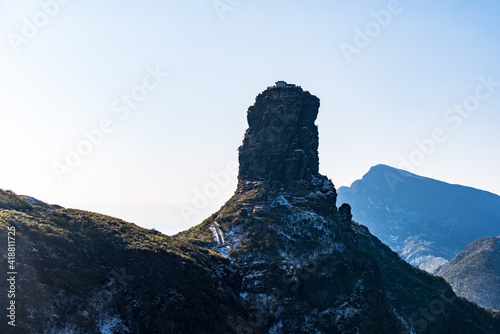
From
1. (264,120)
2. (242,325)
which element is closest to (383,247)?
(264,120)

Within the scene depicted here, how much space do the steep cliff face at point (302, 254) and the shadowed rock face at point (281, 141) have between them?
353 mm

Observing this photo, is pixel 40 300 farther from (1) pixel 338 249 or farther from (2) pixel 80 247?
(1) pixel 338 249

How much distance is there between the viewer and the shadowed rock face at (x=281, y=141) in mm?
130125

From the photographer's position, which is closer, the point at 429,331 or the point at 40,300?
the point at 40,300

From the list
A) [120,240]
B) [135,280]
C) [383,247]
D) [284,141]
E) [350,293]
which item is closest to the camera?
[135,280]

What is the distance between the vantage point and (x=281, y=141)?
13225 cm

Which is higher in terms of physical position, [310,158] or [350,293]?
[310,158]

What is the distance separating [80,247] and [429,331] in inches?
3920

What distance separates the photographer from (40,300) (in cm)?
5544

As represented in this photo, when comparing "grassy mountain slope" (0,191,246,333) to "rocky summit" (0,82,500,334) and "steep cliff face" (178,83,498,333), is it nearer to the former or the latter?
"rocky summit" (0,82,500,334)

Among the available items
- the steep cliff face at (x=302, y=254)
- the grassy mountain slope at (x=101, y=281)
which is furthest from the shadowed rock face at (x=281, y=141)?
the grassy mountain slope at (x=101, y=281)

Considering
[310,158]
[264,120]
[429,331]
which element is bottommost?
[429,331]

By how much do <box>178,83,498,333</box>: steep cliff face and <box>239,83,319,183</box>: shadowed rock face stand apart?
353 millimetres

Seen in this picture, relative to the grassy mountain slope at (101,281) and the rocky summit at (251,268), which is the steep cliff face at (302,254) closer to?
the rocky summit at (251,268)
